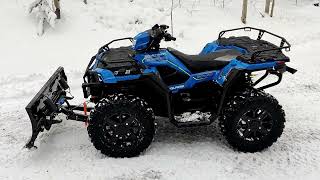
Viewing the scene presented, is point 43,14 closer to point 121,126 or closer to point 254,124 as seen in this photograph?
point 121,126

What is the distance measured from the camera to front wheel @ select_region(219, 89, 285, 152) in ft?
15.4

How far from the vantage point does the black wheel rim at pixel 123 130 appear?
4602 millimetres

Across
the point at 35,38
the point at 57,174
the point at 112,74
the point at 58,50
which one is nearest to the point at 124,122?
the point at 112,74

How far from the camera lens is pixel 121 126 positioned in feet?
15.2

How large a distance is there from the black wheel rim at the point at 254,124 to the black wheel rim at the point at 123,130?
1.16 m

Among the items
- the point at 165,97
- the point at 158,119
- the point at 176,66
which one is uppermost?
the point at 176,66

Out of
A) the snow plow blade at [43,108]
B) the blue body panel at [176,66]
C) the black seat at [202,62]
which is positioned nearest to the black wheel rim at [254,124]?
the blue body panel at [176,66]

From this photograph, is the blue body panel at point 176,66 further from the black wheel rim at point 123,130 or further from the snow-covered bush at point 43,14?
the snow-covered bush at point 43,14

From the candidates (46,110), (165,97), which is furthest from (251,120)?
(46,110)

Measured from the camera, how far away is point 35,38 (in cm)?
958

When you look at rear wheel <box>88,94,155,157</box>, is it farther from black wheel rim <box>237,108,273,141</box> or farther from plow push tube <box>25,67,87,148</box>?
black wheel rim <box>237,108,273,141</box>

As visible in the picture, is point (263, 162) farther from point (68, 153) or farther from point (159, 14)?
point (159, 14)

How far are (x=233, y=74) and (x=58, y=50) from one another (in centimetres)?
→ 559

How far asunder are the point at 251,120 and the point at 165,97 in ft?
3.37
